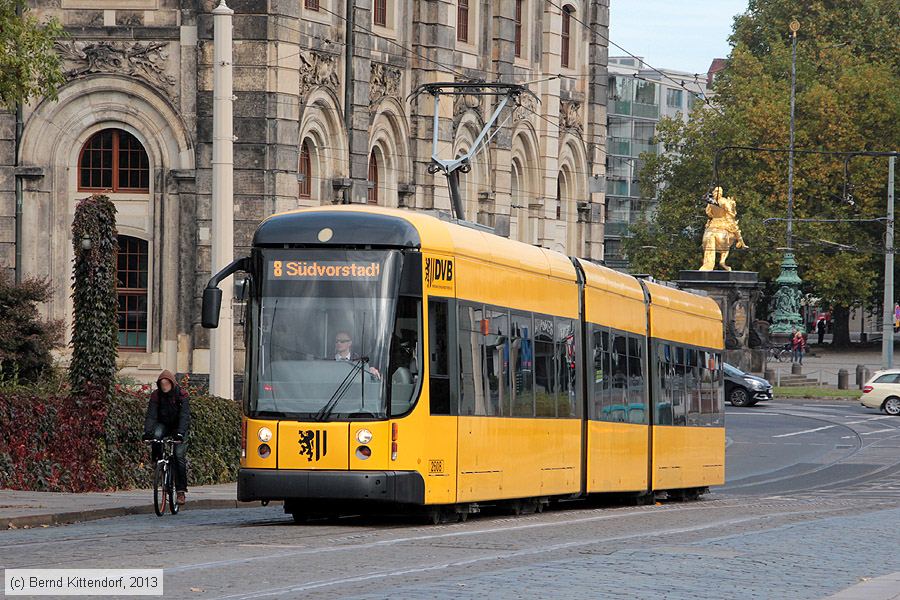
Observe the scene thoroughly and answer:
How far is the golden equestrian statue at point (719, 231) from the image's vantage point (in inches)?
3007

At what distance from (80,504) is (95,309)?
3898 mm

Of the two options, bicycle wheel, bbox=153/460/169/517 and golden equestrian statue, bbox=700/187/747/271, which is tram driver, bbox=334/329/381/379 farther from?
golden equestrian statue, bbox=700/187/747/271

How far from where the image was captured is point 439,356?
18.5 m

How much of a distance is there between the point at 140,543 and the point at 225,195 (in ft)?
39.1

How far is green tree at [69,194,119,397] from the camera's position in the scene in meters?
23.7

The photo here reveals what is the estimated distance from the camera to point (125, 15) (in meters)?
38.7

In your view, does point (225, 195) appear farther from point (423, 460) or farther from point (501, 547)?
point (501, 547)

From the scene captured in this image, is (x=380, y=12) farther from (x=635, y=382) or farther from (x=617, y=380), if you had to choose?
(x=617, y=380)

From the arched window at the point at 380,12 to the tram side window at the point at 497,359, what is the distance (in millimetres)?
24770

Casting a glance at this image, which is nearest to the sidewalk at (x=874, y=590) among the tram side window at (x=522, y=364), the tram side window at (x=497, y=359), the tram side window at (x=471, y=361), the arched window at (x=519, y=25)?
the tram side window at (x=471, y=361)

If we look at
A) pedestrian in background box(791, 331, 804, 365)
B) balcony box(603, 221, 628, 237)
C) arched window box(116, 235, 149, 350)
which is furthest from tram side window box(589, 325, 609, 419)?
balcony box(603, 221, 628, 237)

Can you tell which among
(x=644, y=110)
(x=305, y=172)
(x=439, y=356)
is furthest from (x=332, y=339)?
(x=644, y=110)

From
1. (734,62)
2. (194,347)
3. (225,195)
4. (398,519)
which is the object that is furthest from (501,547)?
(734,62)

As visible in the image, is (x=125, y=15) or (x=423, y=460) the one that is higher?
(x=125, y=15)
